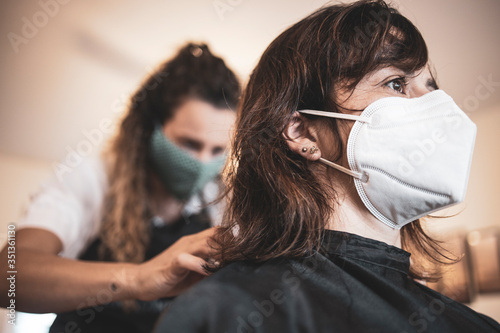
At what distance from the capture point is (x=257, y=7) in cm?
247

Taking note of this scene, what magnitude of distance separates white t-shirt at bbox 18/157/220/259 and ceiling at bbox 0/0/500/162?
33.4 inches

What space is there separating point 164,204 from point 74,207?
382 mm

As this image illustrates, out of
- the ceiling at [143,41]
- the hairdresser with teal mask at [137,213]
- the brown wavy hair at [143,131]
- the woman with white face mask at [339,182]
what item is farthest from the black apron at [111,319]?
the ceiling at [143,41]

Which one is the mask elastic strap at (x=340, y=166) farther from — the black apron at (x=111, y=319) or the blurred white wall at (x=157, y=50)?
the blurred white wall at (x=157, y=50)

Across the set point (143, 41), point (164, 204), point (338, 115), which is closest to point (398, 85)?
point (338, 115)

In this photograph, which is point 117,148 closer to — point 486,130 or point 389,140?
Answer: point 389,140

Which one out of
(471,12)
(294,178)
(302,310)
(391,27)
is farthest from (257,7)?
(302,310)

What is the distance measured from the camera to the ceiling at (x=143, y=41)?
238 centimetres

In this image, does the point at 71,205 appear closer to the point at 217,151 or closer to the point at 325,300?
the point at 217,151

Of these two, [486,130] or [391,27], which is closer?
[391,27]

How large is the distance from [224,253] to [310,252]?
7.8 inches

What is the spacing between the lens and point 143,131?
5.65 feet

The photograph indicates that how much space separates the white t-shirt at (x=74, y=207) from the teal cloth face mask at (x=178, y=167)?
96mm

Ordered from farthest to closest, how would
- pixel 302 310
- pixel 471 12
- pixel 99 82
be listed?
pixel 99 82 → pixel 471 12 → pixel 302 310
